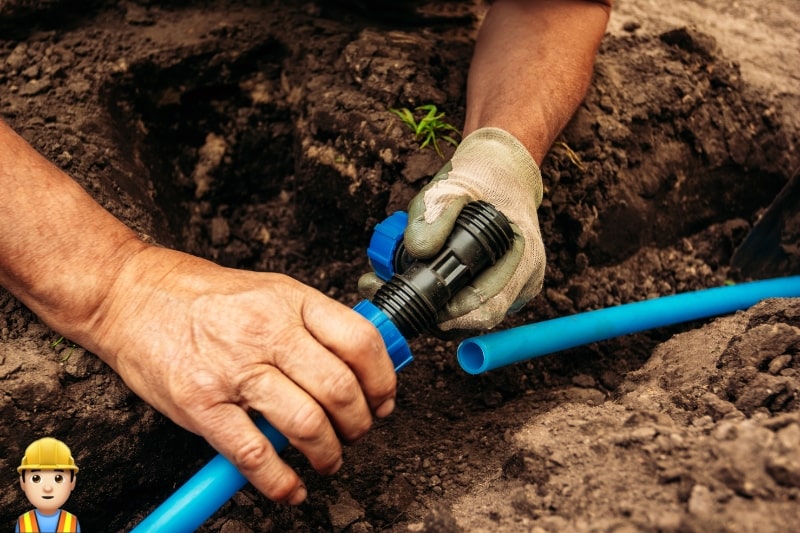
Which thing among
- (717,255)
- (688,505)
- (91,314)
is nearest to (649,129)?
(717,255)

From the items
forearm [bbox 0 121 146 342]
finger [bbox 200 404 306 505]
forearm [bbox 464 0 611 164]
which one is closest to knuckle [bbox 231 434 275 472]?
finger [bbox 200 404 306 505]

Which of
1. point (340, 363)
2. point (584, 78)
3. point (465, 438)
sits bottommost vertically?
point (465, 438)

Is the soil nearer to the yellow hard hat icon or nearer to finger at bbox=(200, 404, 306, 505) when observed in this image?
finger at bbox=(200, 404, 306, 505)

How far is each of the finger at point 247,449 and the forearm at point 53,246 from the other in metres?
0.37

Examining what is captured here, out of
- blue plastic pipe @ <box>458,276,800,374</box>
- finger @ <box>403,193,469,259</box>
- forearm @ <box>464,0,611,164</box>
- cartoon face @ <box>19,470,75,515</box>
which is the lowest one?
blue plastic pipe @ <box>458,276,800,374</box>

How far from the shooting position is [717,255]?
2385 mm

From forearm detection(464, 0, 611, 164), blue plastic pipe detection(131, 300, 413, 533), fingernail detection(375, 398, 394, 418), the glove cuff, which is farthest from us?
forearm detection(464, 0, 611, 164)

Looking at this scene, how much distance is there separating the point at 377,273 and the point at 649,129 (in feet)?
3.87

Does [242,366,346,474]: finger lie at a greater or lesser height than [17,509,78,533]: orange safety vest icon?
greater

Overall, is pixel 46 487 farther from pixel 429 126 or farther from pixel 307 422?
pixel 429 126

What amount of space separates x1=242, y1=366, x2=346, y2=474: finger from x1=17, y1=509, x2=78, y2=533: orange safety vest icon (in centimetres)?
33

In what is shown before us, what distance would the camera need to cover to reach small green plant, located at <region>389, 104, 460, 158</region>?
6.68 feet

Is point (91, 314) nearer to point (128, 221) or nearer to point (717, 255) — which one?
point (128, 221)

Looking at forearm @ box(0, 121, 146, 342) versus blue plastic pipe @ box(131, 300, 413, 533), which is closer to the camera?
blue plastic pipe @ box(131, 300, 413, 533)
